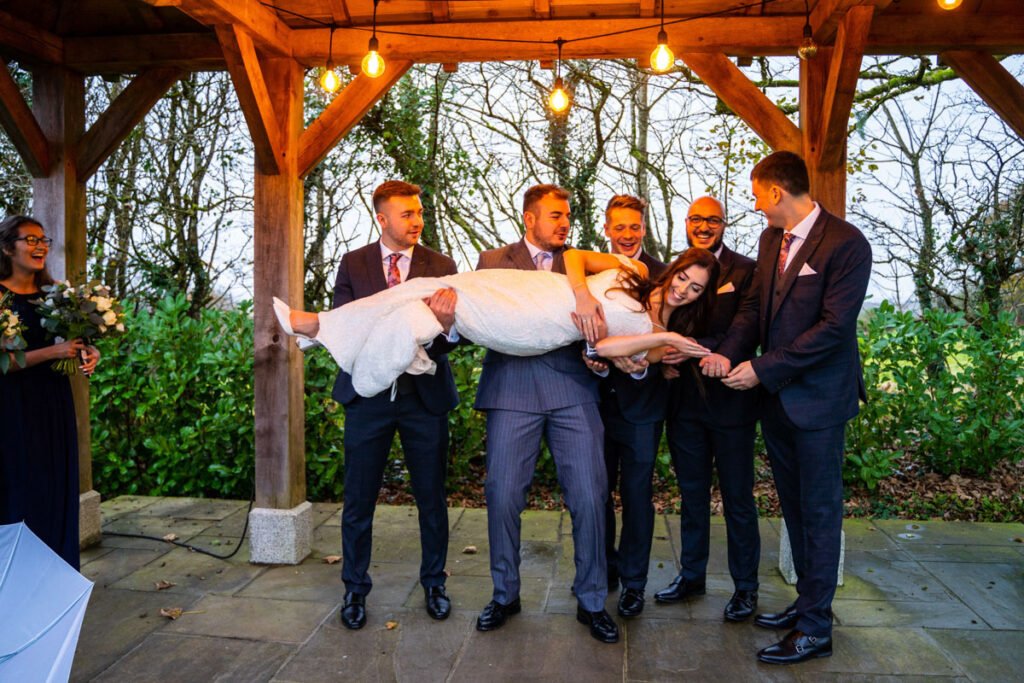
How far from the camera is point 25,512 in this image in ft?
12.0

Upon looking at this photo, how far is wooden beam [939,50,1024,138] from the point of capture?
4176 mm

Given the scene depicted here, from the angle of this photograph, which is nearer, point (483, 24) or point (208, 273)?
point (483, 24)

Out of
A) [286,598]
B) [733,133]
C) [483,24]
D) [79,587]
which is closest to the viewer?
[79,587]

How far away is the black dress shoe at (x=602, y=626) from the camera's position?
138 inches

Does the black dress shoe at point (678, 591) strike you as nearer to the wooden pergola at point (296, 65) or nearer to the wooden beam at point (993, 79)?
the wooden pergola at point (296, 65)

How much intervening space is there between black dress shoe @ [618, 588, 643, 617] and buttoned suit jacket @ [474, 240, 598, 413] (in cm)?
93

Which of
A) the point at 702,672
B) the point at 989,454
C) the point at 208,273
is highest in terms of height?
the point at 208,273

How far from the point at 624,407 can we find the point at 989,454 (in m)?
3.63

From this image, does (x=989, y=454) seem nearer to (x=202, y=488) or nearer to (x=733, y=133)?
(x=733, y=133)

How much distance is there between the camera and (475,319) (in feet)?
11.0

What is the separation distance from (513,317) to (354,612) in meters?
1.53

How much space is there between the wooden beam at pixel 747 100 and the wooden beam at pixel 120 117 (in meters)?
2.86

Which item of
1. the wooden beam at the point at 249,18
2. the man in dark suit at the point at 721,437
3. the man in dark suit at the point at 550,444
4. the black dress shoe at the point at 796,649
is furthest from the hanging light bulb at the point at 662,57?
the black dress shoe at the point at 796,649

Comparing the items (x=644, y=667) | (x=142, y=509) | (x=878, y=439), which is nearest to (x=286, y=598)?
(x=644, y=667)
